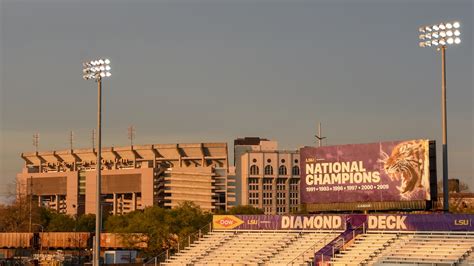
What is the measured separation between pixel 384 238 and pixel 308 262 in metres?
5.11

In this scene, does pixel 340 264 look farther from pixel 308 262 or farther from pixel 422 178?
pixel 422 178

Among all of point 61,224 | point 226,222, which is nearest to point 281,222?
point 226,222

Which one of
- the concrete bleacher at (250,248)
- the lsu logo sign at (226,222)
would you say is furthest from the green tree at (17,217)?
the concrete bleacher at (250,248)

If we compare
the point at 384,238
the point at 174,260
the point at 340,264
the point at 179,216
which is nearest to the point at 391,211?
the point at 384,238

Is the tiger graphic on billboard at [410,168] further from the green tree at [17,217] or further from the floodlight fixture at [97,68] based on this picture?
the green tree at [17,217]

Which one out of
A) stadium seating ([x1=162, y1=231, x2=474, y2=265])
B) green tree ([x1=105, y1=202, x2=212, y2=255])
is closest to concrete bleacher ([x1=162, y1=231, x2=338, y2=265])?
stadium seating ([x1=162, y1=231, x2=474, y2=265])

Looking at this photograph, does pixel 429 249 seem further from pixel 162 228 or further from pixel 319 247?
pixel 162 228

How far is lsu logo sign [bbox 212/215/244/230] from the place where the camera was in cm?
6644

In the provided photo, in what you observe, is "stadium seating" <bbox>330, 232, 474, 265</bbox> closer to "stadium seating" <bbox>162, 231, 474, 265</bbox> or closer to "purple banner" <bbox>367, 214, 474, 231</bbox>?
"stadium seating" <bbox>162, 231, 474, 265</bbox>

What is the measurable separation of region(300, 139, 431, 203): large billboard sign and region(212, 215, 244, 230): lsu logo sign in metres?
8.18

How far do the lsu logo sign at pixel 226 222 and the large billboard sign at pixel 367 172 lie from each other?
818 cm

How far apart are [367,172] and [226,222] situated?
566 inches

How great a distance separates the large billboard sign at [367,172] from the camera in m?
54.7

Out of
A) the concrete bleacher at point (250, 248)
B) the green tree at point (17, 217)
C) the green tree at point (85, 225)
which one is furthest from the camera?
the green tree at point (85, 225)
